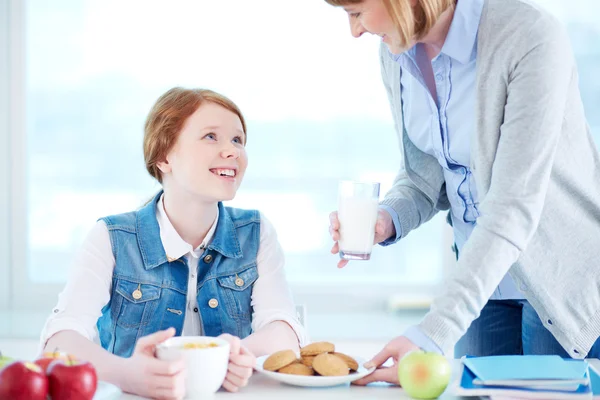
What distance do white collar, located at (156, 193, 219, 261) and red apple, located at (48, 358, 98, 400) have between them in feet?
2.39

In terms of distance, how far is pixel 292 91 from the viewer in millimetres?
3807

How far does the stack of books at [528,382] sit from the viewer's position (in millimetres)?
1263

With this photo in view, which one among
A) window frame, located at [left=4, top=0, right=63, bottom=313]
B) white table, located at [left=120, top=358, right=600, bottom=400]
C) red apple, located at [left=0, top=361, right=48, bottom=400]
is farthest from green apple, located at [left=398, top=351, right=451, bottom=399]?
window frame, located at [left=4, top=0, right=63, bottom=313]

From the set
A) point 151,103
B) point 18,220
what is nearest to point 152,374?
point 151,103

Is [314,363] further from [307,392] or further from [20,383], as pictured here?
[20,383]

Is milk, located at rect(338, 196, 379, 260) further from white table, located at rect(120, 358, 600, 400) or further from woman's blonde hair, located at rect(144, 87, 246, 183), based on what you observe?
woman's blonde hair, located at rect(144, 87, 246, 183)

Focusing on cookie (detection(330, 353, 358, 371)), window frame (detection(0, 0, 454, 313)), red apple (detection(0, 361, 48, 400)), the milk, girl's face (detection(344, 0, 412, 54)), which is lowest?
window frame (detection(0, 0, 454, 313))

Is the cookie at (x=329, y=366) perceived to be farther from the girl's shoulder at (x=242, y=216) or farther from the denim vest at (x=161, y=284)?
the girl's shoulder at (x=242, y=216)

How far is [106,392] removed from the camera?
1.25 meters

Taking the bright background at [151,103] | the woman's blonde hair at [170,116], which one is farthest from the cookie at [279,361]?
the bright background at [151,103]

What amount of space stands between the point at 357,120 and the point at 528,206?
95.8 inches

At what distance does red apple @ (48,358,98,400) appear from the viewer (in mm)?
1143

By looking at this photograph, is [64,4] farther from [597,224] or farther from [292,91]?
[597,224]

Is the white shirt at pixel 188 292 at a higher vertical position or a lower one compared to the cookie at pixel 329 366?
lower
